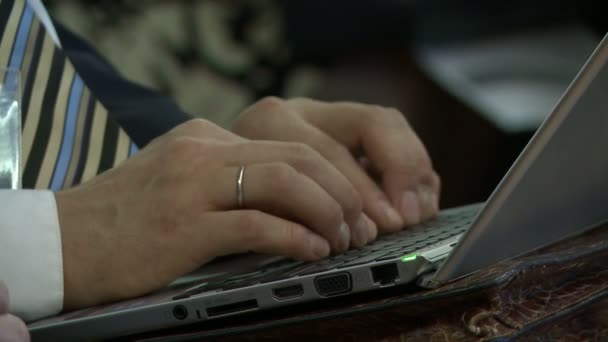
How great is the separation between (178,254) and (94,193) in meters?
0.08

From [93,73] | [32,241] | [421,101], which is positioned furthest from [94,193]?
[421,101]

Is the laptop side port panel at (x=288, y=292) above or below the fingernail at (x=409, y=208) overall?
below

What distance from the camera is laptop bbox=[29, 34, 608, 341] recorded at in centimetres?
45

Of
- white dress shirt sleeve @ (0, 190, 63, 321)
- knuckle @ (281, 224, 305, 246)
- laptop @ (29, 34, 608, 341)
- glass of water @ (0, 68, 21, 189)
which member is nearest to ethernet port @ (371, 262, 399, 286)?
laptop @ (29, 34, 608, 341)

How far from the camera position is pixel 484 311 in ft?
1.37

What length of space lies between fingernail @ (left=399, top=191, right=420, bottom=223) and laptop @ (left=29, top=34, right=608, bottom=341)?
21 centimetres

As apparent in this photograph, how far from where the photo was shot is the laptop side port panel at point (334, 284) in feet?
1.54

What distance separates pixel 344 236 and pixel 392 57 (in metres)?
1.59

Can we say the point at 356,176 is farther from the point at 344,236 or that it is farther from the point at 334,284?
the point at 334,284

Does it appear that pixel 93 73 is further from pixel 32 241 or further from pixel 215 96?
pixel 215 96

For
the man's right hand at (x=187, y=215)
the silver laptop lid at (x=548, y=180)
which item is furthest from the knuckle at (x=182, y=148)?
the silver laptop lid at (x=548, y=180)

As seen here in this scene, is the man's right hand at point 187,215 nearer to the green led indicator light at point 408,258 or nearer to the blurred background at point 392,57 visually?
the green led indicator light at point 408,258

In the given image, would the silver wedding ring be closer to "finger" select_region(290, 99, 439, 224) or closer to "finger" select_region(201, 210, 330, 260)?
"finger" select_region(201, 210, 330, 260)

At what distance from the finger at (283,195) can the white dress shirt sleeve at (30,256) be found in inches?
4.3
